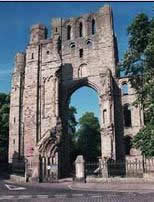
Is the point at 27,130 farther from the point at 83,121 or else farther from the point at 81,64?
the point at 83,121

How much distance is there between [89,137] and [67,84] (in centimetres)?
1620

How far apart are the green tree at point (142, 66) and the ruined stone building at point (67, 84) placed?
1178 centimetres

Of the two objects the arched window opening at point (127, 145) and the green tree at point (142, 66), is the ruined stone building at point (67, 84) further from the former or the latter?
the green tree at point (142, 66)

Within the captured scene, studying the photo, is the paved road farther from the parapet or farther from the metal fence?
the parapet

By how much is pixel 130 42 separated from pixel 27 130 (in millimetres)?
17387

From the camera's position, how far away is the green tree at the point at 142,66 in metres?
17.4

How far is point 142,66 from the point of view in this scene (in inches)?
780

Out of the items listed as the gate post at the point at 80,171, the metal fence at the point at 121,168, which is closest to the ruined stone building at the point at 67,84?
the metal fence at the point at 121,168

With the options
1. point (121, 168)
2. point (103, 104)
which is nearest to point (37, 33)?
point (103, 104)

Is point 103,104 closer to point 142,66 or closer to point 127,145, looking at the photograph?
point 127,145

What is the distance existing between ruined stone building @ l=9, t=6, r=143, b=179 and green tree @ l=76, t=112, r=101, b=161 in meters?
10.7

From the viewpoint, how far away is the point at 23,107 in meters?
35.8

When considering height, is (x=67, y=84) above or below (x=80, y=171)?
above

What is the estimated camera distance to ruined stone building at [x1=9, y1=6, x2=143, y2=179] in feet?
106
